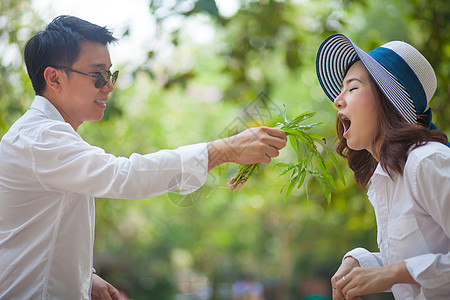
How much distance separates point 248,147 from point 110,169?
62cm

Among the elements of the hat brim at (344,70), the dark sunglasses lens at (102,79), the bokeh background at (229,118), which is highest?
the dark sunglasses lens at (102,79)

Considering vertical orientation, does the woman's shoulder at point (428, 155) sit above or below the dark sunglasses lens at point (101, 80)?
below

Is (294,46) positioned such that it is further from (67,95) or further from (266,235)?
(266,235)

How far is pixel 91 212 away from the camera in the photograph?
8.12 feet

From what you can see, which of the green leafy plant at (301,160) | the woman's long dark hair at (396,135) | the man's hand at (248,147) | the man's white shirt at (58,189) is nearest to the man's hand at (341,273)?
the green leafy plant at (301,160)

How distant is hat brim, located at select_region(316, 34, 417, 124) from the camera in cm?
222

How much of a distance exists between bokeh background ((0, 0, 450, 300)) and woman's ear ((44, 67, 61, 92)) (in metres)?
0.60

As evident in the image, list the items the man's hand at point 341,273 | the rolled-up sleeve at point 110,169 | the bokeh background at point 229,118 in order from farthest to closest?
the bokeh background at point 229,118, the man's hand at point 341,273, the rolled-up sleeve at point 110,169

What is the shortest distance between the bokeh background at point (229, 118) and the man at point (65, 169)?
0.29m

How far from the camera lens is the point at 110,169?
208 centimetres

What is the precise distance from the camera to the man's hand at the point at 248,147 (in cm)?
215

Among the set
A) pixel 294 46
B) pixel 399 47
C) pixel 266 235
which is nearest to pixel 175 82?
pixel 294 46

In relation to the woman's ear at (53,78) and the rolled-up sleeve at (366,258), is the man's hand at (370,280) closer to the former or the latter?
the rolled-up sleeve at (366,258)

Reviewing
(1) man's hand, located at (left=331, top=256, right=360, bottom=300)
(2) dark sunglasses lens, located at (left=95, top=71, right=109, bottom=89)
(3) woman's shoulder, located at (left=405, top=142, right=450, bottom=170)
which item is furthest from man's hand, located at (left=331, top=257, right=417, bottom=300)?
(2) dark sunglasses lens, located at (left=95, top=71, right=109, bottom=89)
